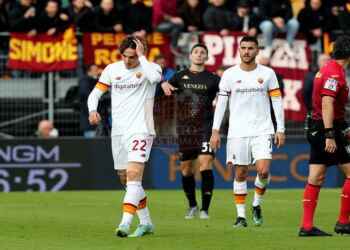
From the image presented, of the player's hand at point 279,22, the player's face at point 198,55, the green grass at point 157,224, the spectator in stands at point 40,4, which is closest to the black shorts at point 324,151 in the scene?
the green grass at point 157,224

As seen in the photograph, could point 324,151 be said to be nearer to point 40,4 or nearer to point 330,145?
point 330,145

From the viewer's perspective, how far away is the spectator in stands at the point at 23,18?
25.4 metres

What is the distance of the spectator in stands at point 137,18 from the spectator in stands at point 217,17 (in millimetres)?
1220

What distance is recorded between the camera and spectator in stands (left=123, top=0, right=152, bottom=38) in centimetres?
2564

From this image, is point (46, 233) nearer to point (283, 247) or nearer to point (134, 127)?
point (134, 127)

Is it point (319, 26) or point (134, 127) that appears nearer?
point (134, 127)

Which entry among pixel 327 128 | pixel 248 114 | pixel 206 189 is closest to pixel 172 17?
pixel 206 189

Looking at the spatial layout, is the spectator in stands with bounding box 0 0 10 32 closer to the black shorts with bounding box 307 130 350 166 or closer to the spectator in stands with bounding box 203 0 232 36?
the spectator in stands with bounding box 203 0 232 36

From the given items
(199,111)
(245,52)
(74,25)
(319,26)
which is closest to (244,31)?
(319,26)

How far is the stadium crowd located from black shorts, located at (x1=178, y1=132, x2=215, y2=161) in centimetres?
806

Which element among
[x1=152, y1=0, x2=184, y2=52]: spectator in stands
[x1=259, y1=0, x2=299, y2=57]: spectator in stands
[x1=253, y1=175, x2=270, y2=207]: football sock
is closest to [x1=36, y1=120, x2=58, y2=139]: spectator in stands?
[x1=152, y1=0, x2=184, y2=52]: spectator in stands

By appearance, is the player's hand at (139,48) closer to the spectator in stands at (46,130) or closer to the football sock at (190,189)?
the football sock at (190,189)

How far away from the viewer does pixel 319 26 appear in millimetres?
26438

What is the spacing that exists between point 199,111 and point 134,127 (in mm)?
3328
